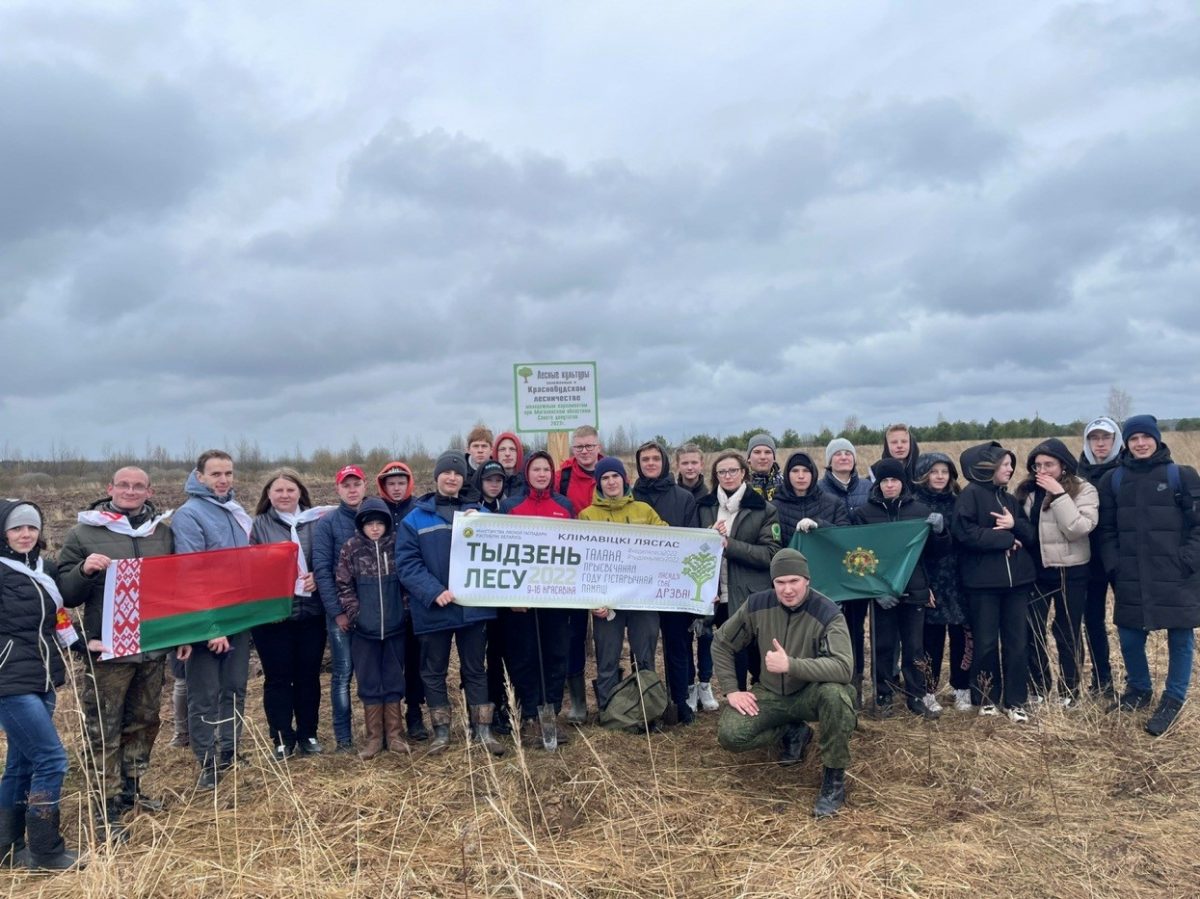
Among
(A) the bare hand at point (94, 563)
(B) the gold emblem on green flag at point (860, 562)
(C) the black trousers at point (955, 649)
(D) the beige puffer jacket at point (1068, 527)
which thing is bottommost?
(C) the black trousers at point (955, 649)

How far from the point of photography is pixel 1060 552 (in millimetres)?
7477

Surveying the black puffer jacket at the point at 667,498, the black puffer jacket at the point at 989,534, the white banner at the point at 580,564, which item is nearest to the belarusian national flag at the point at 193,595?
the white banner at the point at 580,564

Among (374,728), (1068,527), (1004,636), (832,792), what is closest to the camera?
(832,792)

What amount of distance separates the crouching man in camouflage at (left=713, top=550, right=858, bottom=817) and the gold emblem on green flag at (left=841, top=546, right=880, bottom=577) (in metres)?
1.49

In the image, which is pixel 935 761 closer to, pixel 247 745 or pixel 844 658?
pixel 844 658

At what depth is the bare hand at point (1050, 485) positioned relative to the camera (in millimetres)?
7324

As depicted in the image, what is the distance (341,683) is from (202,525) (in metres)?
1.80

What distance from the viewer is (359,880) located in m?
4.87

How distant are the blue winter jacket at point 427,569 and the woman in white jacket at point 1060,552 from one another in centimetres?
498

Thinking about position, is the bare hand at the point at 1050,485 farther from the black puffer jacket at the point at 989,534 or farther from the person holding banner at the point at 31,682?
the person holding banner at the point at 31,682

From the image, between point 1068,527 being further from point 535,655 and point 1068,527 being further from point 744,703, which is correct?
point 535,655

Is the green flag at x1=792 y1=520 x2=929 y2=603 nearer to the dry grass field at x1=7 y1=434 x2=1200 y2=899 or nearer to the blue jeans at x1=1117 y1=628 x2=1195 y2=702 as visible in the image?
the dry grass field at x1=7 y1=434 x2=1200 y2=899

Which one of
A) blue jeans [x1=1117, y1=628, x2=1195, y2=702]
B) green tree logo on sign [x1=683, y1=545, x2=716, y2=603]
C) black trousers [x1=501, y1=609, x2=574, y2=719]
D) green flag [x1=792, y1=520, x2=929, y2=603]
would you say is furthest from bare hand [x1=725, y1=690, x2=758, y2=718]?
blue jeans [x1=1117, y1=628, x2=1195, y2=702]

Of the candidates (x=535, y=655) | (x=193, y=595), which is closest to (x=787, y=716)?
(x=535, y=655)
